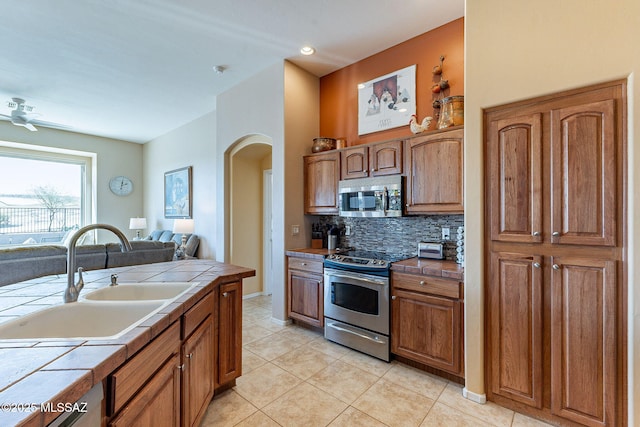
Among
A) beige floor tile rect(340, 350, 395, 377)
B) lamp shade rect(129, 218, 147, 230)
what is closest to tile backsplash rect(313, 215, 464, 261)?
beige floor tile rect(340, 350, 395, 377)

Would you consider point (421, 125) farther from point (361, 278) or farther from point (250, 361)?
point (250, 361)

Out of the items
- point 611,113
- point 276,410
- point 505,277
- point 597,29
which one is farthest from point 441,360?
point 597,29

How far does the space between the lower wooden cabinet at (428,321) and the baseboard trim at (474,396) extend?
131 millimetres

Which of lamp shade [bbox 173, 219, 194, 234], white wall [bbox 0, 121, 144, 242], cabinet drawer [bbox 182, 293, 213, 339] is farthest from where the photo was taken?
white wall [bbox 0, 121, 144, 242]

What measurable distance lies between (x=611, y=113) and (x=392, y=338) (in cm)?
224

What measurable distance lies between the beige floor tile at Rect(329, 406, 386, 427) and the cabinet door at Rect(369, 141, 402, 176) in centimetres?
211

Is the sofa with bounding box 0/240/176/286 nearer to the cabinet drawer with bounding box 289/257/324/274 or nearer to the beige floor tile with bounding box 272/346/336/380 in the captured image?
the cabinet drawer with bounding box 289/257/324/274

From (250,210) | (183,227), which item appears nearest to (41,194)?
(183,227)

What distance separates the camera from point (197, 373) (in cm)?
165

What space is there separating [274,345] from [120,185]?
6365mm

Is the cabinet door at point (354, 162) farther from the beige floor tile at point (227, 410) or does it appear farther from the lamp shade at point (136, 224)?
the lamp shade at point (136, 224)

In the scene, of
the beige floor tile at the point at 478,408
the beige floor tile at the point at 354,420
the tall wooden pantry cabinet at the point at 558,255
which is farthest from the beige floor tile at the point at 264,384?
the tall wooden pantry cabinet at the point at 558,255

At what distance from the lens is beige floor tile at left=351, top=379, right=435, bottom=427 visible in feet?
6.32

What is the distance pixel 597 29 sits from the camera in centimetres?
171
